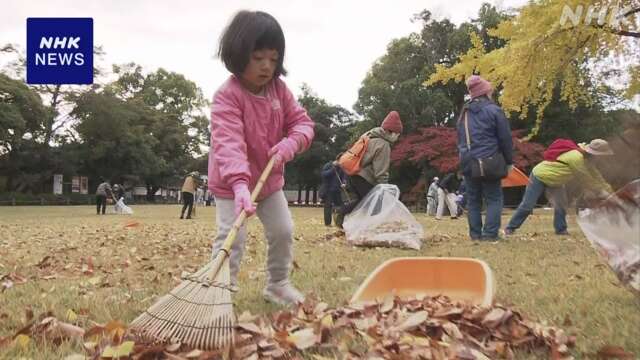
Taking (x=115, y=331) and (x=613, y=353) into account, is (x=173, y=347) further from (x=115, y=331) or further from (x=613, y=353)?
(x=613, y=353)

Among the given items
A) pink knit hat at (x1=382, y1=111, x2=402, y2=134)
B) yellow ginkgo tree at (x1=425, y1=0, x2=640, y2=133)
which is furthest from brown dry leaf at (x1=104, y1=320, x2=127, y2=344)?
yellow ginkgo tree at (x1=425, y1=0, x2=640, y2=133)

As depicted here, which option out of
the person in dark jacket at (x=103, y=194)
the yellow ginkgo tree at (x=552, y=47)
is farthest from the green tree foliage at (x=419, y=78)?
the yellow ginkgo tree at (x=552, y=47)

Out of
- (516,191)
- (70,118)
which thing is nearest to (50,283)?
(516,191)

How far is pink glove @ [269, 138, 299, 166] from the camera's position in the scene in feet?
8.87

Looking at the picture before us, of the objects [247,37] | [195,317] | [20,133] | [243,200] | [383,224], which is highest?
[20,133]

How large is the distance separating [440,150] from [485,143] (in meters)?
19.3

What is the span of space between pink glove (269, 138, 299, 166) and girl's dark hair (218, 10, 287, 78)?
0.38 metres

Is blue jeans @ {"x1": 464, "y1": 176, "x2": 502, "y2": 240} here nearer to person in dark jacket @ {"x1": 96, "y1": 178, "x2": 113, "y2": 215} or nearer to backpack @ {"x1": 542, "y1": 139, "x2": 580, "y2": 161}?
backpack @ {"x1": 542, "y1": 139, "x2": 580, "y2": 161}

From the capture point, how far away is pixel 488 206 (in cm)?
615

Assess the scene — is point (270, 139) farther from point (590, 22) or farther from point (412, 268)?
point (590, 22)

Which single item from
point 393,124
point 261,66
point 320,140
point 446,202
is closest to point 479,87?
point 393,124

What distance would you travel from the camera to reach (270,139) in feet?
9.48

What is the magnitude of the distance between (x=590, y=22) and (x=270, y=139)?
19.1ft

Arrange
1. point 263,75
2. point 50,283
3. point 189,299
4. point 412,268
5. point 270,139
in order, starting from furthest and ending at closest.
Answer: point 50,283 < point 412,268 < point 270,139 < point 263,75 < point 189,299
